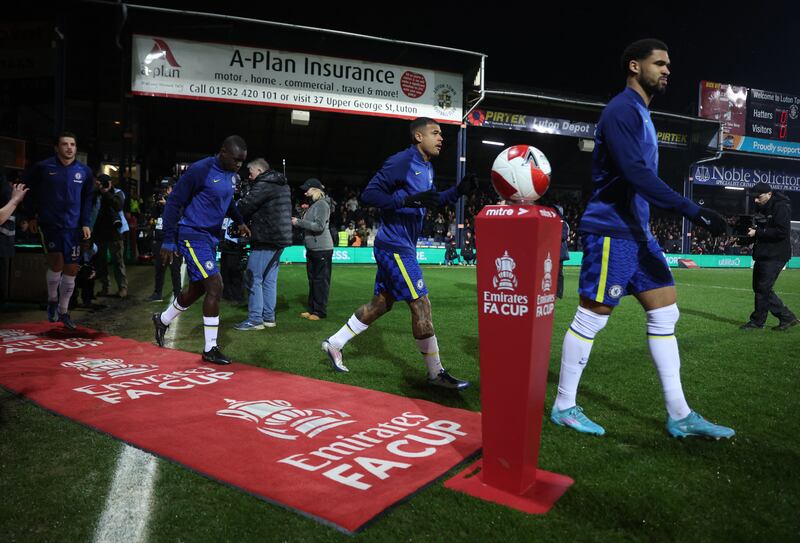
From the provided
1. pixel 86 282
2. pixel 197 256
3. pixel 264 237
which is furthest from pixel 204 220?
pixel 86 282

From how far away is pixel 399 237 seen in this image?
395 centimetres

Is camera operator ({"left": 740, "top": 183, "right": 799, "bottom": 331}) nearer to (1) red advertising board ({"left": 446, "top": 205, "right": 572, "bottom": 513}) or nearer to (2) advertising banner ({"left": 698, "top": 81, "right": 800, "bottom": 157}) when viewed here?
(1) red advertising board ({"left": 446, "top": 205, "right": 572, "bottom": 513})

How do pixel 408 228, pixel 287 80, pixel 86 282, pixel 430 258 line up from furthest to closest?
1. pixel 430 258
2. pixel 287 80
3. pixel 86 282
4. pixel 408 228

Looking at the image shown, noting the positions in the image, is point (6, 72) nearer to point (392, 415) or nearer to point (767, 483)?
point (392, 415)

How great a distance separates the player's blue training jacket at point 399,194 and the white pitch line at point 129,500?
6.91 ft

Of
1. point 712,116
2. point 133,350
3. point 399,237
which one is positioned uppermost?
point 712,116

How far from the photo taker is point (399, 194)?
12.7 feet

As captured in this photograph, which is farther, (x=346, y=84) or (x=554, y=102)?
(x=554, y=102)

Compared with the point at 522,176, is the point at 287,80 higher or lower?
higher

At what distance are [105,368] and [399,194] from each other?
2716 mm

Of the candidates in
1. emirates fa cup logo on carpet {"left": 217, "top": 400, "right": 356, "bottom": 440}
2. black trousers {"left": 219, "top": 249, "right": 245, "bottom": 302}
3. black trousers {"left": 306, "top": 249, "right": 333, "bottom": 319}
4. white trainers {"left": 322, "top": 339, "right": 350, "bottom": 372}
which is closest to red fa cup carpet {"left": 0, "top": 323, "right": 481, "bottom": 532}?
emirates fa cup logo on carpet {"left": 217, "top": 400, "right": 356, "bottom": 440}

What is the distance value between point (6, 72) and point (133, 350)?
36.9ft

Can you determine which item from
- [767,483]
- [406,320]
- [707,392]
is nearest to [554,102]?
[406,320]

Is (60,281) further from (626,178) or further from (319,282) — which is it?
(626,178)
